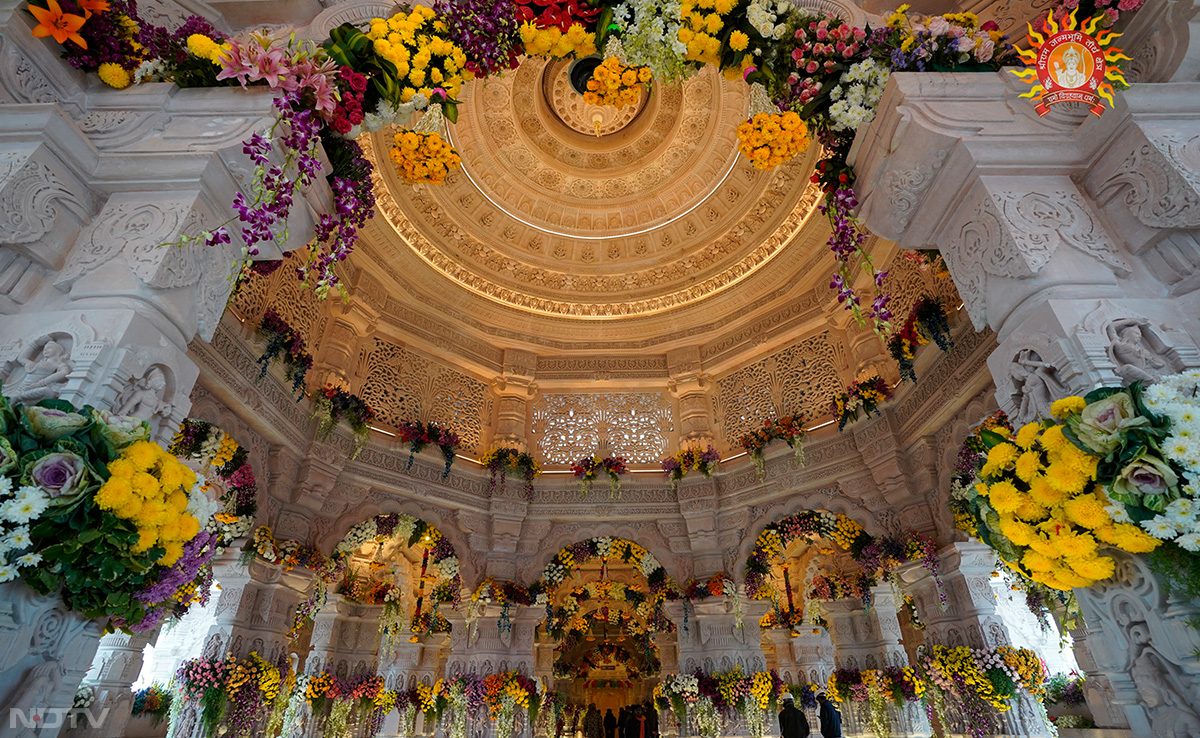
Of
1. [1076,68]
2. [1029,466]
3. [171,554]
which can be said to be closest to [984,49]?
[1076,68]

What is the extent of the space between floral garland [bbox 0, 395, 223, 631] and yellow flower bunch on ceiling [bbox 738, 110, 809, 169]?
3.05 metres

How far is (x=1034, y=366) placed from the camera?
86.5 inches

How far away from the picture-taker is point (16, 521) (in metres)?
1.61

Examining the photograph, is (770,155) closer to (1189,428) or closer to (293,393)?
(1189,428)

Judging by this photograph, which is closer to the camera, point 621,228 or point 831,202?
point 831,202

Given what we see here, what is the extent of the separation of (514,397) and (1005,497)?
732 centimetres

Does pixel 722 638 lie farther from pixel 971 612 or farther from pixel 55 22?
pixel 55 22

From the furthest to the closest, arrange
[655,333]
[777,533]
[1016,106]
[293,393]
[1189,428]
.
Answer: [655,333], [777,533], [293,393], [1016,106], [1189,428]

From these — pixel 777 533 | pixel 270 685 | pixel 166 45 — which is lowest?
pixel 270 685

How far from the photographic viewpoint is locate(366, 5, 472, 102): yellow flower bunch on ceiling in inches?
113

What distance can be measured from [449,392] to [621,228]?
4.19 meters

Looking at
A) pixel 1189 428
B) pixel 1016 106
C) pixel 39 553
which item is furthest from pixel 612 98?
pixel 39 553

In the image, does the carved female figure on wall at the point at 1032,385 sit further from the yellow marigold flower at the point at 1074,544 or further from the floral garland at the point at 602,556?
the floral garland at the point at 602,556

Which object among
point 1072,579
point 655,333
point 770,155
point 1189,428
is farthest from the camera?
point 655,333
